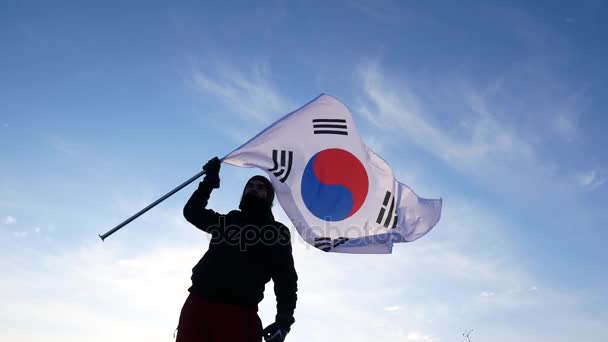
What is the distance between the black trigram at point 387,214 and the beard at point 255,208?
2.16 meters

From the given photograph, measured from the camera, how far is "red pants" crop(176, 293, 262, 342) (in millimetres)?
4062

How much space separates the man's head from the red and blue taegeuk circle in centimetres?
131

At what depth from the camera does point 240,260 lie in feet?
14.2

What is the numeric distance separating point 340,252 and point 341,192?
2.71 feet

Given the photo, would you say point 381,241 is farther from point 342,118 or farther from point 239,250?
point 239,250

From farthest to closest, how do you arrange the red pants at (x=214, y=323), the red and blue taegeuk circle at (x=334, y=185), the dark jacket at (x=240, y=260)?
the red and blue taegeuk circle at (x=334, y=185) → the dark jacket at (x=240, y=260) → the red pants at (x=214, y=323)

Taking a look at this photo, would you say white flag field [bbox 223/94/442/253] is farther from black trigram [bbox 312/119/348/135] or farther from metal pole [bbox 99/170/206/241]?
metal pole [bbox 99/170/206/241]

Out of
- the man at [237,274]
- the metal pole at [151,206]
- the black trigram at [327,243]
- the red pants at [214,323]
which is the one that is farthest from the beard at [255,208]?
the black trigram at [327,243]

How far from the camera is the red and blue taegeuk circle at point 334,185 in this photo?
6.57 m

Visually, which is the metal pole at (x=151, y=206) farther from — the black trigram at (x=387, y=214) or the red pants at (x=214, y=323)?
the black trigram at (x=387, y=214)

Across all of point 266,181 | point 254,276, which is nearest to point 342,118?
point 266,181

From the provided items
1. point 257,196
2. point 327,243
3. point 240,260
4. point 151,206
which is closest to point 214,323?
point 240,260

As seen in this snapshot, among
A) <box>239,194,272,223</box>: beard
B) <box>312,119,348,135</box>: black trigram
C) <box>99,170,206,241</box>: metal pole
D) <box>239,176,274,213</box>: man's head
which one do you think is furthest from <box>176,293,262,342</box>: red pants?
<box>312,119,348,135</box>: black trigram

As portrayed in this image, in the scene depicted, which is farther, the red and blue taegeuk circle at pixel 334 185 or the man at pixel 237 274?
the red and blue taegeuk circle at pixel 334 185
